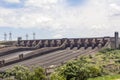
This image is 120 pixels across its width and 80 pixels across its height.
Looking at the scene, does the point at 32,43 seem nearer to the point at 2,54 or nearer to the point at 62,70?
the point at 2,54

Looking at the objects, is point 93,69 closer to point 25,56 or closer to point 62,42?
point 25,56

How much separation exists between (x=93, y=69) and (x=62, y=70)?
1849cm

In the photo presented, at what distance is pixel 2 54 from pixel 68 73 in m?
83.1

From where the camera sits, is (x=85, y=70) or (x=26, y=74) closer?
(x=26, y=74)

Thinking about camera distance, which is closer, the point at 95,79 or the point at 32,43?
the point at 95,79

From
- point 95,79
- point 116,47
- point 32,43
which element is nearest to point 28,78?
point 95,79

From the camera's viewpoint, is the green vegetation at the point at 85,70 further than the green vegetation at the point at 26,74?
Yes

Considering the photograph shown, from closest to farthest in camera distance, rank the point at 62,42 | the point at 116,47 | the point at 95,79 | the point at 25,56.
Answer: the point at 95,79
the point at 25,56
the point at 116,47
the point at 62,42

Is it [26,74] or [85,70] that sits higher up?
[85,70]

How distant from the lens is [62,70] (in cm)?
7338

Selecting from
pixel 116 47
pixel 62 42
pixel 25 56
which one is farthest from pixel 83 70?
pixel 62 42

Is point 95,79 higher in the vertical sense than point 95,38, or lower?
lower

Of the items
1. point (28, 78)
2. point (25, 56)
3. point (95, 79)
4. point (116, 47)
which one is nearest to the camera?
point (28, 78)

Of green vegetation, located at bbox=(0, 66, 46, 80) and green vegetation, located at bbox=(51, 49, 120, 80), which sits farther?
green vegetation, located at bbox=(51, 49, 120, 80)
